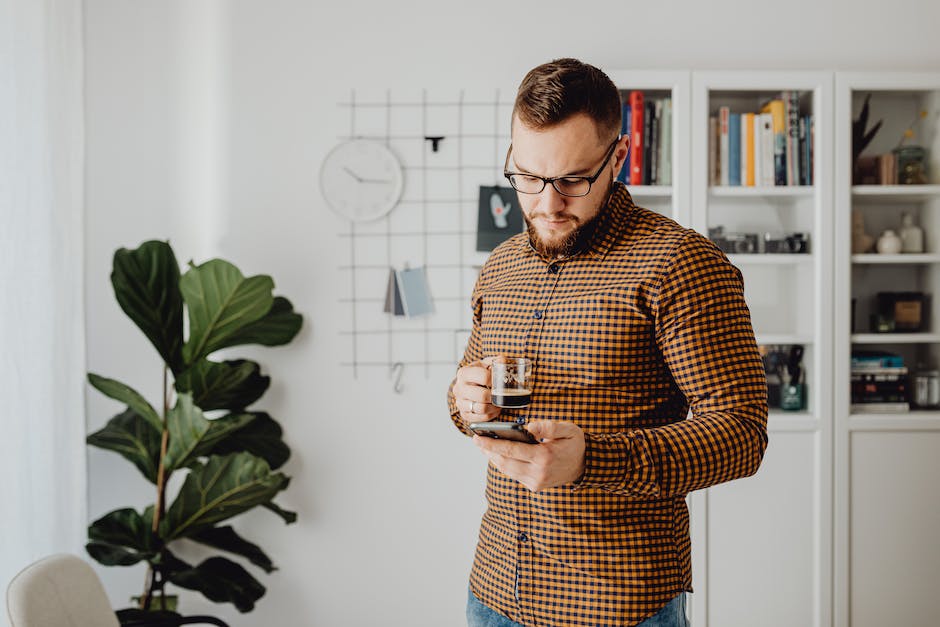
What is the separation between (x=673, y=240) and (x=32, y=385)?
74.0 inches

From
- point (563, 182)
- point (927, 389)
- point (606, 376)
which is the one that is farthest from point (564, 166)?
point (927, 389)

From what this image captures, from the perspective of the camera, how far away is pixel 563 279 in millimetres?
→ 1331

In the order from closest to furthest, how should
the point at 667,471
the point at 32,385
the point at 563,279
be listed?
the point at 667,471 < the point at 563,279 < the point at 32,385

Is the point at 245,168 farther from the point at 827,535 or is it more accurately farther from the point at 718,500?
the point at 827,535

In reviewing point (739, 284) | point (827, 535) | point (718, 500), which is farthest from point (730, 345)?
point (827, 535)

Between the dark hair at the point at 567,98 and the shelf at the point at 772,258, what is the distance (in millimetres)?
1560

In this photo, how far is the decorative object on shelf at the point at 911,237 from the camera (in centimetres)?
267

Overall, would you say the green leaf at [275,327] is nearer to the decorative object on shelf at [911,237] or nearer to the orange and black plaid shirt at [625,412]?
the orange and black plaid shirt at [625,412]

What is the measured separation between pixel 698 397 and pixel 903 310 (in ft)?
6.43

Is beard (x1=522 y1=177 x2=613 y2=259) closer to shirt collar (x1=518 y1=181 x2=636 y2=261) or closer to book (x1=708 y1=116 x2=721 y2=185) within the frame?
shirt collar (x1=518 y1=181 x2=636 y2=261)

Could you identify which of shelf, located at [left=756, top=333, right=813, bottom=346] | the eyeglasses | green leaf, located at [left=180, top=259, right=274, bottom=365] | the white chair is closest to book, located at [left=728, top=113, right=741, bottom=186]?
shelf, located at [left=756, top=333, right=813, bottom=346]

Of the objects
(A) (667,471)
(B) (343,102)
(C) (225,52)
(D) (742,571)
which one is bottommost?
(D) (742,571)

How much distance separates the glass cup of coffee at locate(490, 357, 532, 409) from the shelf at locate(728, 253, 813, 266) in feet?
5.44

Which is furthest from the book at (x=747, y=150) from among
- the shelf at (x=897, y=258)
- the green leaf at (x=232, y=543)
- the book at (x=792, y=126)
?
the green leaf at (x=232, y=543)
